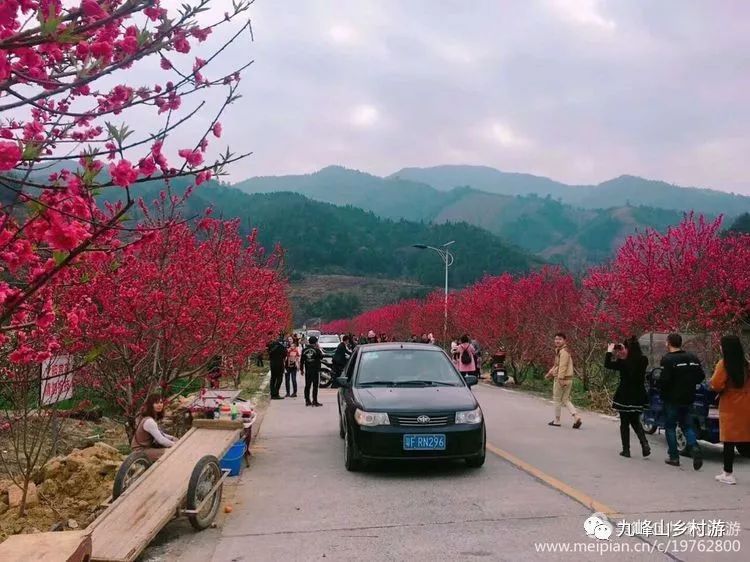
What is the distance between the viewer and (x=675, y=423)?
791 centimetres

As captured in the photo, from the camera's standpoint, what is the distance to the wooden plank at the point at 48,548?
375cm

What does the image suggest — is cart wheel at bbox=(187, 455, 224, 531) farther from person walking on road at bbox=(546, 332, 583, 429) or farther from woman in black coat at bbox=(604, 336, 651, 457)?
person walking on road at bbox=(546, 332, 583, 429)

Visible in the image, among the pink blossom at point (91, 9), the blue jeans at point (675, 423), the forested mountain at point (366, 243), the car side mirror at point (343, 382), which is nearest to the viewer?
the pink blossom at point (91, 9)

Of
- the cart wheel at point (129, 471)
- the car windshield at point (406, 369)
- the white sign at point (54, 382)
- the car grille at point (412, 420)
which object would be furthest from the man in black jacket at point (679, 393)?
the white sign at point (54, 382)

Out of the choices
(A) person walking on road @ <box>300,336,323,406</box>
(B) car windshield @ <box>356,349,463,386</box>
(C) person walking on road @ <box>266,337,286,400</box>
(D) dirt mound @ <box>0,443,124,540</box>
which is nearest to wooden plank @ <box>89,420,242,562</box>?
(D) dirt mound @ <box>0,443,124,540</box>

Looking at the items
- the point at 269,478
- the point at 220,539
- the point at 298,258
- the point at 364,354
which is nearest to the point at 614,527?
the point at 220,539

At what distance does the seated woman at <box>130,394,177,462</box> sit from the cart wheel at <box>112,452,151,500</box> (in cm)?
19

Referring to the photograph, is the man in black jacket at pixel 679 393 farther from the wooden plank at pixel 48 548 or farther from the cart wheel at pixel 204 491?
the wooden plank at pixel 48 548

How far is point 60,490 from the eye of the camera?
726cm

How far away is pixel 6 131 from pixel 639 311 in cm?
1321

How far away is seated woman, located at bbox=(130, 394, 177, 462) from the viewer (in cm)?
673

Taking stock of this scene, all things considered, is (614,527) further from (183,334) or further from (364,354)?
(183,334)

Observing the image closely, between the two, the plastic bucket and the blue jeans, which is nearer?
the plastic bucket

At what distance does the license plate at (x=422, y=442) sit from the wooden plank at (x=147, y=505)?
76.4 inches
